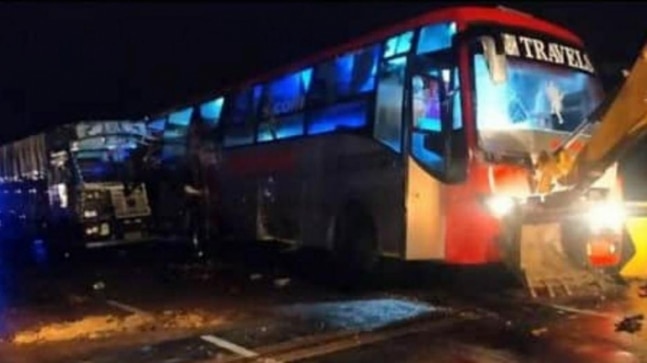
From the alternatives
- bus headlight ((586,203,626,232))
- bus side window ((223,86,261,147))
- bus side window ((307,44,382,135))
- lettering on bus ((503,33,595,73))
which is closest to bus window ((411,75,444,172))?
lettering on bus ((503,33,595,73))

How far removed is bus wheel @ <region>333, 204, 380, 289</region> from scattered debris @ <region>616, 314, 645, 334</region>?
14.1 feet

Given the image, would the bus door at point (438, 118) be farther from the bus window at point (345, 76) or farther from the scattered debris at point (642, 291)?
the scattered debris at point (642, 291)

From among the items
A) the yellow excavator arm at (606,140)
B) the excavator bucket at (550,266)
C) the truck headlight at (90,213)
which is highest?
the yellow excavator arm at (606,140)

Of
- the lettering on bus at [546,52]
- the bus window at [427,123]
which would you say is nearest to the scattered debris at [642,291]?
the bus window at [427,123]

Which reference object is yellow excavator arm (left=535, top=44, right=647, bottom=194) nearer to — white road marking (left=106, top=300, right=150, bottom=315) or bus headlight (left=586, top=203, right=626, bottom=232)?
bus headlight (left=586, top=203, right=626, bottom=232)

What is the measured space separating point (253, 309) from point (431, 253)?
2404 millimetres

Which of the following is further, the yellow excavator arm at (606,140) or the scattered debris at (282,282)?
the scattered debris at (282,282)

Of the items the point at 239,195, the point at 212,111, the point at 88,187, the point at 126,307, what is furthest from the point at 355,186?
the point at 88,187

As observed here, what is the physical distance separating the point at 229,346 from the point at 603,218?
4.80 meters

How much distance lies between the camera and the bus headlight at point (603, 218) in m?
10.8

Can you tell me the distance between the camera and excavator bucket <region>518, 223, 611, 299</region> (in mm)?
10961

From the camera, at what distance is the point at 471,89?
1141 centimetres

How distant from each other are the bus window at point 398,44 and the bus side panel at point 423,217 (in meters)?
1.60

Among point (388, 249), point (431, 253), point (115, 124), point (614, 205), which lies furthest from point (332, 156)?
point (115, 124)
